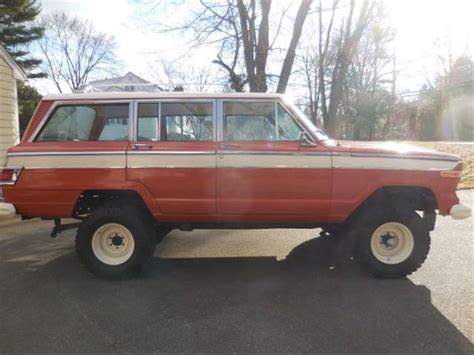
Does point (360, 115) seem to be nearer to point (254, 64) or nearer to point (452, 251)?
point (254, 64)

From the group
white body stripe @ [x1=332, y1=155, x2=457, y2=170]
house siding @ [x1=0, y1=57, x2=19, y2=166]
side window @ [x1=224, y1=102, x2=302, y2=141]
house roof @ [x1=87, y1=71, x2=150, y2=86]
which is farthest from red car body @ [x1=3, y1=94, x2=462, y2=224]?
house siding @ [x1=0, y1=57, x2=19, y2=166]

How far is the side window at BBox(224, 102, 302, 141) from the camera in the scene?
4836mm

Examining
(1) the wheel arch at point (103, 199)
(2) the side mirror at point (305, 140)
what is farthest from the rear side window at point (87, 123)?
(2) the side mirror at point (305, 140)

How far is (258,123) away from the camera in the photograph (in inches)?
193

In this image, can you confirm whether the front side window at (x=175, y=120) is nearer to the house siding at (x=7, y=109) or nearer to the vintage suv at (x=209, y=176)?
the vintage suv at (x=209, y=176)

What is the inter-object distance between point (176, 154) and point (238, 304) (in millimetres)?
1771

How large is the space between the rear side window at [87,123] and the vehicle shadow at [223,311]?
1669 mm

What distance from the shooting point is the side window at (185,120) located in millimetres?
4867

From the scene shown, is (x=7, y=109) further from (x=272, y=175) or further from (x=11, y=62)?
(x=272, y=175)

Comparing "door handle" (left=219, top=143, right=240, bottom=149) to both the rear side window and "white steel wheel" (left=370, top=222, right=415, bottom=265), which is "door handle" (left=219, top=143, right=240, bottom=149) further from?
"white steel wheel" (left=370, top=222, right=415, bottom=265)

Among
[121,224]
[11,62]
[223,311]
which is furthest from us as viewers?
[11,62]

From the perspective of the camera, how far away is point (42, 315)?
391cm

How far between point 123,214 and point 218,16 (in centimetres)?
1079

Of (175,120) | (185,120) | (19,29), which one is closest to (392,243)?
(185,120)
